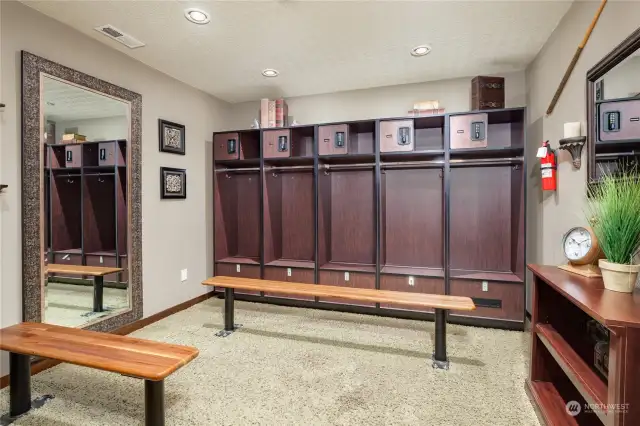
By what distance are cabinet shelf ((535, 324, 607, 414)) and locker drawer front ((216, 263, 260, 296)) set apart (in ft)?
9.60

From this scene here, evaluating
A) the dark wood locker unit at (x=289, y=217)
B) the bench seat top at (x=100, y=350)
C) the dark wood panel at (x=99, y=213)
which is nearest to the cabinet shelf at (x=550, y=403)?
the bench seat top at (x=100, y=350)

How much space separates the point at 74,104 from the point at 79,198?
787 millimetres

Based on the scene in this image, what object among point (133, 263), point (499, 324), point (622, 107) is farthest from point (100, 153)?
point (499, 324)

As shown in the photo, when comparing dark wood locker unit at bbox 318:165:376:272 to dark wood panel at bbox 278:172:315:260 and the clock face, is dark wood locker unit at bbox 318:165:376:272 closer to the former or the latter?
dark wood panel at bbox 278:172:315:260

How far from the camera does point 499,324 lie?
9.98 ft

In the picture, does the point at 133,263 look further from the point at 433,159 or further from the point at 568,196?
the point at 568,196

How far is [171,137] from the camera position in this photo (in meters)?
3.43

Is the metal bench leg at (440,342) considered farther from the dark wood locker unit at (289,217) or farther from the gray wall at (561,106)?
the dark wood locker unit at (289,217)

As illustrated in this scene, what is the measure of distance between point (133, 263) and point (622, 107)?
382cm

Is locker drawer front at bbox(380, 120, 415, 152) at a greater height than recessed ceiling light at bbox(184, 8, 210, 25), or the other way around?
recessed ceiling light at bbox(184, 8, 210, 25)

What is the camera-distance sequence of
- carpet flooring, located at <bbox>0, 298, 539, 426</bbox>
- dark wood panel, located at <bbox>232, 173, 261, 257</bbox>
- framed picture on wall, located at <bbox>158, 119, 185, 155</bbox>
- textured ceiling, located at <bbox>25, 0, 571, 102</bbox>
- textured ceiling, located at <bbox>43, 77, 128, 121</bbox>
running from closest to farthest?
carpet flooring, located at <bbox>0, 298, 539, 426</bbox> < textured ceiling, located at <bbox>25, 0, 571, 102</bbox> < textured ceiling, located at <bbox>43, 77, 128, 121</bbox> < framed picture on wall, located at <bbox>158, 119, 185, 155</bbox> < dark wood panel, located at <bbox>232, 173, 261, 257</bbox>

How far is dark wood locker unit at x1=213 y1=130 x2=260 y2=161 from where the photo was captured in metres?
3.93

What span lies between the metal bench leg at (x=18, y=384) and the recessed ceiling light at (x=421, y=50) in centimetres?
366

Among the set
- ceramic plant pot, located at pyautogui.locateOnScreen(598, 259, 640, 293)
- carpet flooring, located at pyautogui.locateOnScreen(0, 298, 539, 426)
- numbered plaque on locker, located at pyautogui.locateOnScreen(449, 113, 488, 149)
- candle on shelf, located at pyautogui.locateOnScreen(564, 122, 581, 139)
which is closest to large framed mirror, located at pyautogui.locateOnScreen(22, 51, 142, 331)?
carpet flooring, located at pyautogui.locateOnScreen(0, 298, 539, 426)
